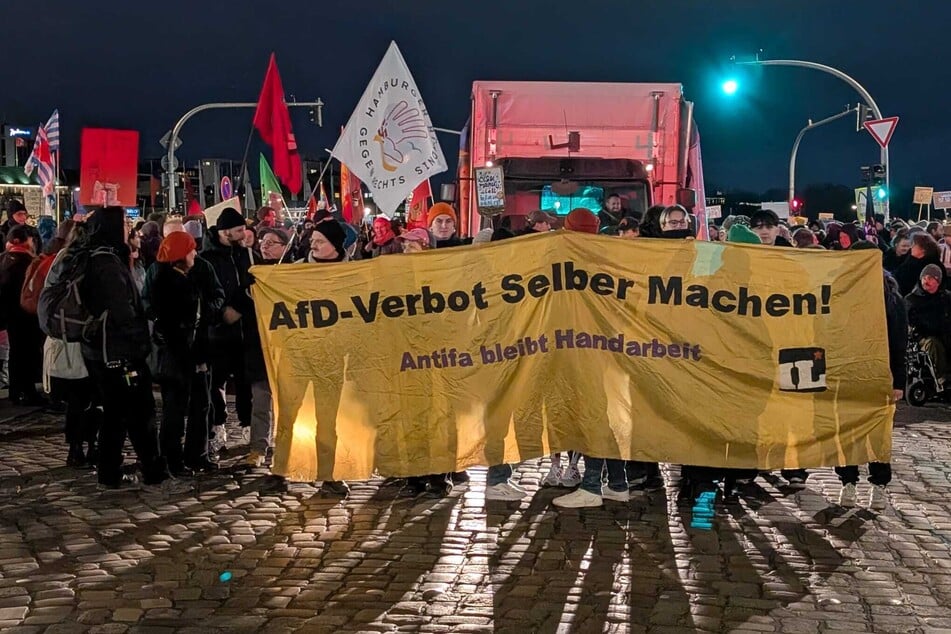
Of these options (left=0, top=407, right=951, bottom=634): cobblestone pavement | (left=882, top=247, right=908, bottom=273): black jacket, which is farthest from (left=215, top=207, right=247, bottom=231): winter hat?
(left=882, top=247, right=908, bottom=273): black jacket

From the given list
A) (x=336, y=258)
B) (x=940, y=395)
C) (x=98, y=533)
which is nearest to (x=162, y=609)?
(x=98, y=533)

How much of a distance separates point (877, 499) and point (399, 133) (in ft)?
18.2

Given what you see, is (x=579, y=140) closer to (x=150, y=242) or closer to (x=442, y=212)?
(x=442, y=212)

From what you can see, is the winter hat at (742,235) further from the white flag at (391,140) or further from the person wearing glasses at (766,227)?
the white flag at (391,140)

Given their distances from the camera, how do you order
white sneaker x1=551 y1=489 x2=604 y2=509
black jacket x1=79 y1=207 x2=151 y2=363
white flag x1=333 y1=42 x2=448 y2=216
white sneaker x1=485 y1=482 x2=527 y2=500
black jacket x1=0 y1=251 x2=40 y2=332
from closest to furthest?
white sneaker x1=551 y1=489 x2=604 y2=509, black jacket x1=79 y1=207 x2=151 y2=363, white sneaker x1=485 y1=482 x2=527 y2=500, white flag x1=333 y1=42 x2=448 y2=216, black jacket x1=0 y1=251 x2=40 y2=332

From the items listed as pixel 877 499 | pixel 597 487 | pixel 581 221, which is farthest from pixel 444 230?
pixel 877 499

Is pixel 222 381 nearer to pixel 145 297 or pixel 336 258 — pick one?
pixel 145 297

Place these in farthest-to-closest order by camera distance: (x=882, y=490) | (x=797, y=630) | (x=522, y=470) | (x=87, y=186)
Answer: (x=87, y=186), (x=522, y=470), (x=882, y=490), (x=797, y=630)

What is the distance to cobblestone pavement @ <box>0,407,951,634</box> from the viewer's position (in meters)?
5.25

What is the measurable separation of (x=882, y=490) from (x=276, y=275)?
14.9ft

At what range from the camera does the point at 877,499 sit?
24.3 ft

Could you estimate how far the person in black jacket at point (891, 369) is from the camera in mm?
7289

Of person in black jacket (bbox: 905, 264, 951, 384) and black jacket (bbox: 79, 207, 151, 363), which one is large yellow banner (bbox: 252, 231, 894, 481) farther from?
person in black jacket (bbox: 905, 264, 951, 384)

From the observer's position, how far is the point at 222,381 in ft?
29.7
